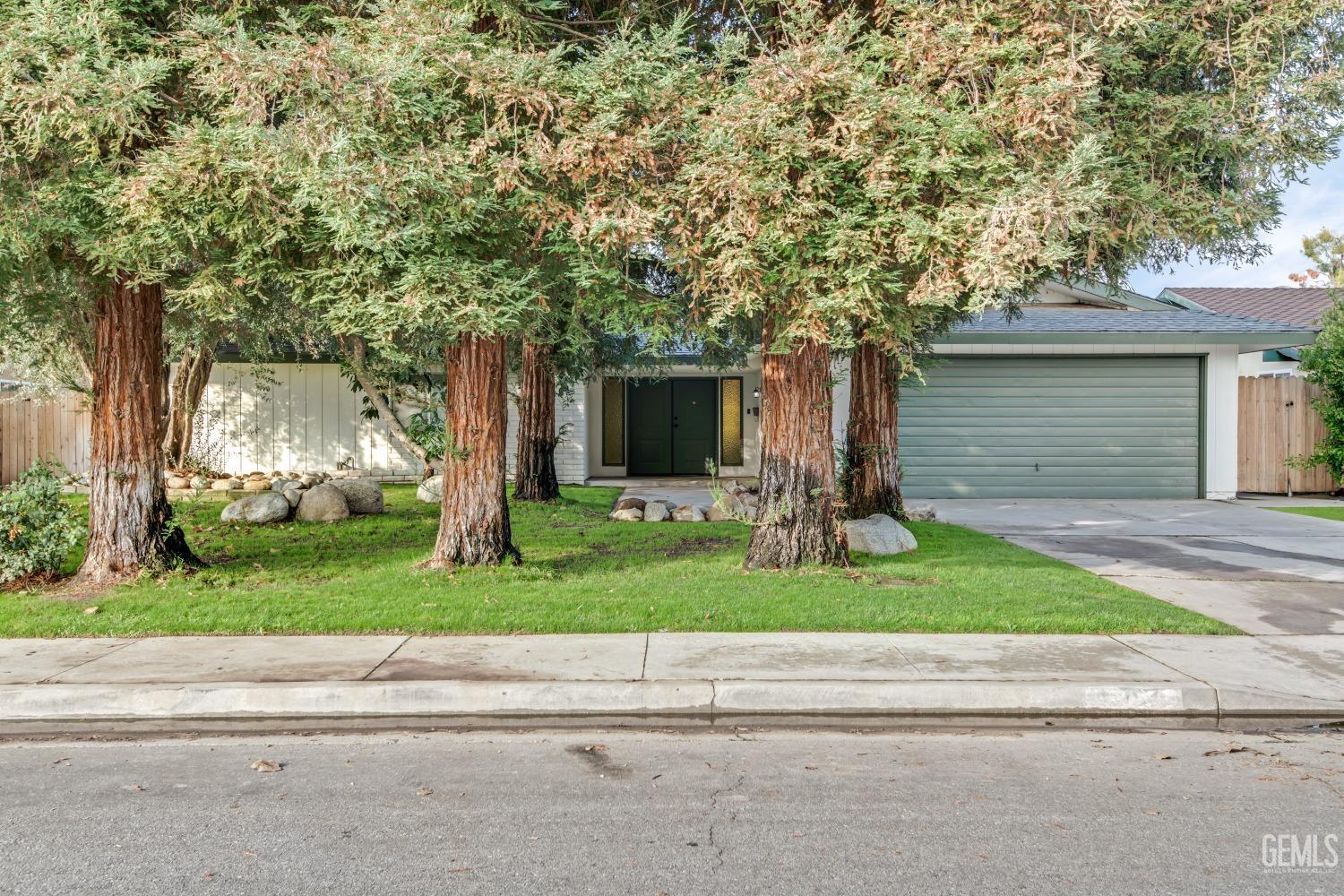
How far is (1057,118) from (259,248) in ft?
18.2

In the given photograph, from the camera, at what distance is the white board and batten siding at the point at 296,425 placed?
55.4 ft

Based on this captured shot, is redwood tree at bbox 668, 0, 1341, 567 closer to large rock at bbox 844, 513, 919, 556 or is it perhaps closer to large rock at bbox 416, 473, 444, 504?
large rock at bbox 844, 513, 919, 556

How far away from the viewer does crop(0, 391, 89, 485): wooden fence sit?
16.0 metres

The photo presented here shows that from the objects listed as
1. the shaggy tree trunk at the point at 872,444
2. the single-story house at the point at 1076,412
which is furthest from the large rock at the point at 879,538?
the single-story house at the point at 1076,412

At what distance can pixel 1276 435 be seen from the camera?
16.3 metres

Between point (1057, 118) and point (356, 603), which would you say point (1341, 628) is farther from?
point (356, 603)

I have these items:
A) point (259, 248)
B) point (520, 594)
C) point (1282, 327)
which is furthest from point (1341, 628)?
point (1282, 327)

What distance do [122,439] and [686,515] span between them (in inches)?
268

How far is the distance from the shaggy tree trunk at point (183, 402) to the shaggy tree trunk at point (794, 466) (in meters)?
11.0

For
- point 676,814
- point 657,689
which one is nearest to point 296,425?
point 657,689

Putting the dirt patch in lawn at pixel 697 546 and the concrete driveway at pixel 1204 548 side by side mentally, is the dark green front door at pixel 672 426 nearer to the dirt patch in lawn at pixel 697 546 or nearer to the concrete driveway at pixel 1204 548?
the concrete driveway at pixel 1204 548

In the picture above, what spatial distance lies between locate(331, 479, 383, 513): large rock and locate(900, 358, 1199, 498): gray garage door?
9054mm

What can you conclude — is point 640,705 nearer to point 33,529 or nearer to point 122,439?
point 122,439

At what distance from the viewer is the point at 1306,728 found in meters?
4.82
